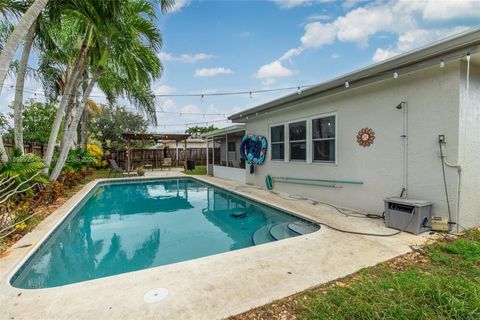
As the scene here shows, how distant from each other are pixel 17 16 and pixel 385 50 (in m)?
12.1

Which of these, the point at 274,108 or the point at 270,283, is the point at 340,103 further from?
the point at 270,283

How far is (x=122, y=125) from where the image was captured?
25.7 meters

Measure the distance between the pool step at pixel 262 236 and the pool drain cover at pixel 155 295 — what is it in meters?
2.28

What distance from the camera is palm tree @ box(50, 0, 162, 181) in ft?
22.7

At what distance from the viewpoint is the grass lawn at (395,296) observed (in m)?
2.05

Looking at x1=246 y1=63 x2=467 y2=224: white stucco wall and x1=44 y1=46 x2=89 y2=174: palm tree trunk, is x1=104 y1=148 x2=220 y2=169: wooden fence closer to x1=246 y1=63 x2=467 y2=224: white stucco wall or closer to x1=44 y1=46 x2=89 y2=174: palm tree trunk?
x1=44 y1=46 x2=89 y2=174: palm tree trunk

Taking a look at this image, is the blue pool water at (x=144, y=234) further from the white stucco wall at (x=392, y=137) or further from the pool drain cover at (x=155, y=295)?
the white stucco wall at (x=392, y=137)

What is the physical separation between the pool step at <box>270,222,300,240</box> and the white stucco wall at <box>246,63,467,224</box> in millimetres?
1985

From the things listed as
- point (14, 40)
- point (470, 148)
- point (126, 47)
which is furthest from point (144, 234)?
point (470, 148)

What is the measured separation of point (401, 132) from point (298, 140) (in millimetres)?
3069

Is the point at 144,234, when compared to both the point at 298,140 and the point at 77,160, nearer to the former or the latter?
Result: the point at 298,140

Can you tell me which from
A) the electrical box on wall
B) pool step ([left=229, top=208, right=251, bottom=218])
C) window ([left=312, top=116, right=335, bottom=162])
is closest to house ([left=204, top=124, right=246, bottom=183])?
pool step ([left=229, top=208, right=251, bottom=218])

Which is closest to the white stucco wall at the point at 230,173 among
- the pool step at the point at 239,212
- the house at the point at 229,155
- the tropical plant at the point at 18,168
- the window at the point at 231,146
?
the house at the point at 229,155

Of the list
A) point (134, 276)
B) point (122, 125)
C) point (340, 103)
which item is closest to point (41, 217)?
point (134, 276)
